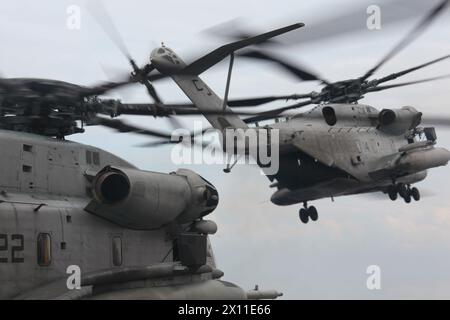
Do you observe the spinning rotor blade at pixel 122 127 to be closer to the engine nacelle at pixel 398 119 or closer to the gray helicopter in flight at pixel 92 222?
the gray helicopter in flight at pixel 92 222

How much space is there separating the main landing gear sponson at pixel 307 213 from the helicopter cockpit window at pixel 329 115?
3.00 m

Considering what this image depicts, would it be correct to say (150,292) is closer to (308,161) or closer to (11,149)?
(11,149)

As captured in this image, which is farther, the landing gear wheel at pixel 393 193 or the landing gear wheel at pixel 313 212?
the landing gear wheel at pixel 313 212

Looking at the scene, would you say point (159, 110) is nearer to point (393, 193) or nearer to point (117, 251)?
point (117, 251)

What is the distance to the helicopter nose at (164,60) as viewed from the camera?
1809cm

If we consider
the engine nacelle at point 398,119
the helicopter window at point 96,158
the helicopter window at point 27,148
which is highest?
the engine nacelle at point 398,119

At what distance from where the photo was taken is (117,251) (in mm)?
11594

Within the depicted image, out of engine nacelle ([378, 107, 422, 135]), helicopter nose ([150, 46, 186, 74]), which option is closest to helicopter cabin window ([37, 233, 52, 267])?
helicopter nose ([150, 46, 186, 74])

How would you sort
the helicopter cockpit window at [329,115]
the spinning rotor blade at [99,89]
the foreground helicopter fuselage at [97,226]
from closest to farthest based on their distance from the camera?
1. the foreground helicopter fuselage at [97,226]
2. the spinning rotor blade at [99,89]
3. the helicopter cockpit window at [329,115]

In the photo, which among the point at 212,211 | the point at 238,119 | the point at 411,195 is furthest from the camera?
the point at 411,195

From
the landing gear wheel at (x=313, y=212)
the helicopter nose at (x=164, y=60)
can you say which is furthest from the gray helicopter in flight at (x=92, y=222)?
the landing gear wheel at (x=313, y=212)
